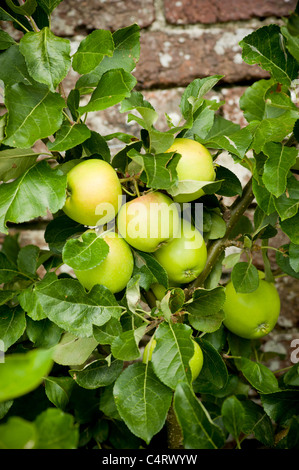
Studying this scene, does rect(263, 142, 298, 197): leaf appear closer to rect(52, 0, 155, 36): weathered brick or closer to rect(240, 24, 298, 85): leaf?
rect(240, 24, 298, 85): leaf

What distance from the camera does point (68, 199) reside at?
51cm

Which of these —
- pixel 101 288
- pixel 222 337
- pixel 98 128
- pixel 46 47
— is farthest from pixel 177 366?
pixel 98 128

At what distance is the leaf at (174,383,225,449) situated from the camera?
37 centimetres

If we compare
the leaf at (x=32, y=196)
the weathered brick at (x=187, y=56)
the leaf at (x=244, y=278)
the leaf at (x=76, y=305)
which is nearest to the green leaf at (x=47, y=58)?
the leaf at (x=32, y=196)

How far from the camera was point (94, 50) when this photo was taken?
487 millimetres

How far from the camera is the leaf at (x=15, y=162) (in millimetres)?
515

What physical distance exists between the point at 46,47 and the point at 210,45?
0.52 metres

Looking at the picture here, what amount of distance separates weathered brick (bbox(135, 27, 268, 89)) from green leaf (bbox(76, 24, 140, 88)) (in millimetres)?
326

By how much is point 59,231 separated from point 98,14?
1.73 feet

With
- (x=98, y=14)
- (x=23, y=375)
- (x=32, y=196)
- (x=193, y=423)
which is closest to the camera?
(x=23, y=375)

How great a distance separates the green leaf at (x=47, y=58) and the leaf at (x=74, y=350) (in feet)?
1.08

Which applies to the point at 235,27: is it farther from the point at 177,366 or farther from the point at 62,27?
the point at 177,366

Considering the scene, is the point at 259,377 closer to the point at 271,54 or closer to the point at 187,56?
the point at 271,54

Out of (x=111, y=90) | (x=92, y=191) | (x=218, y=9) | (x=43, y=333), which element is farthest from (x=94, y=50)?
(x=218, y=9)
